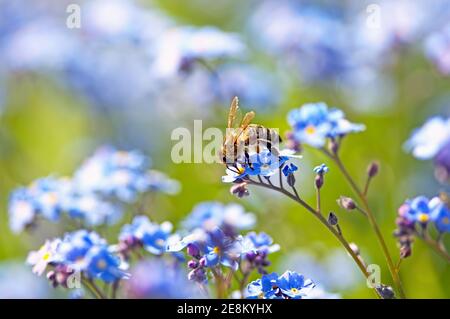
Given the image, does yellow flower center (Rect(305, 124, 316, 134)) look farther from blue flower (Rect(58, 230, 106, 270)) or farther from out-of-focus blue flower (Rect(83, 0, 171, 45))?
out-of-focus blue flower (Rect(83, 0, 171, 45))

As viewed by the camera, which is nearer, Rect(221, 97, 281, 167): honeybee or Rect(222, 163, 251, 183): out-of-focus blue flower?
Rect(222, 163, 251, 183): out-of-focus blue flower

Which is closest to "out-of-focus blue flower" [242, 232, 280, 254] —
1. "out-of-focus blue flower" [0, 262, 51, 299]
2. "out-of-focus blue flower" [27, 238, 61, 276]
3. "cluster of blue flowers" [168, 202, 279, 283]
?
"cluster of blue flowers" [168, 202, 279, 283]

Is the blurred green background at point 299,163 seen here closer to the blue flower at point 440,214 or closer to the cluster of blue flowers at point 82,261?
the blue flower at point 440,214

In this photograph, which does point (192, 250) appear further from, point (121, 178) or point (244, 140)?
point (121, 178)

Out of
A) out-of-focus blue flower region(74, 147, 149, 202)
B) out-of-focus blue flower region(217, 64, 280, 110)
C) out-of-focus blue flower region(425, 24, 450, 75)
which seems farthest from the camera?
out-of-focus blue flower region(217, 64, 280, 110)

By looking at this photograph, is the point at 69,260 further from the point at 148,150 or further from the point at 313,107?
the point at 148,150

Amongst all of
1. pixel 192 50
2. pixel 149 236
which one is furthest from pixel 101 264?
pixel 192 50

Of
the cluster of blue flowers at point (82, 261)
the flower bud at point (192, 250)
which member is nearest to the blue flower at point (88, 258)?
the cluster of blue flowers at point (82, 261)
